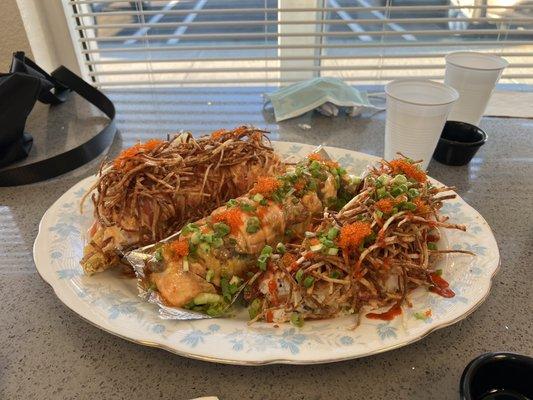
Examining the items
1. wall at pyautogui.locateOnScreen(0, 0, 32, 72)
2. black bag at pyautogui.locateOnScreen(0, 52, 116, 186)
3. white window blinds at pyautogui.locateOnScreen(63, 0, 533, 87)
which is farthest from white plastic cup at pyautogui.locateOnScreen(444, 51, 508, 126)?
wall at pyautogui.locateOnScreen(0, 0, 32, 72)

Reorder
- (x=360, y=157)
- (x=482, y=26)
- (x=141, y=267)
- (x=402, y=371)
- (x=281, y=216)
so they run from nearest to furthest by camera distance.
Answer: (x=402, y=371) < (x=141, y=267) < (x=281, y=216) < (x=360, y=157) < (x=482, y=26)

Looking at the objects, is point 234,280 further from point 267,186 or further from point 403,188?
point 403,188

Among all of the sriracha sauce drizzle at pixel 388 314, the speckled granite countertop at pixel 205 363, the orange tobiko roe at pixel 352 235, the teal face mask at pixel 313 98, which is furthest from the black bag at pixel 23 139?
the sriracha sauce drizzle at pixel 388 314

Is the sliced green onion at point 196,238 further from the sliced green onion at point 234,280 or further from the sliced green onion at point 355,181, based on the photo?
the sliced green onion at point 355,181

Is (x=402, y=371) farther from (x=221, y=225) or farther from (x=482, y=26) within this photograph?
(x=482, y=26)

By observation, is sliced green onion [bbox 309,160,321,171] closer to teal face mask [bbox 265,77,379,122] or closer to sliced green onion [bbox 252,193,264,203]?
sliced green onion [bbox 252,193,264,203]

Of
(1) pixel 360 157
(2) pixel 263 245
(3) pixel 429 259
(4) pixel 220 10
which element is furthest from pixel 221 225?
(4) pixel 220 10
